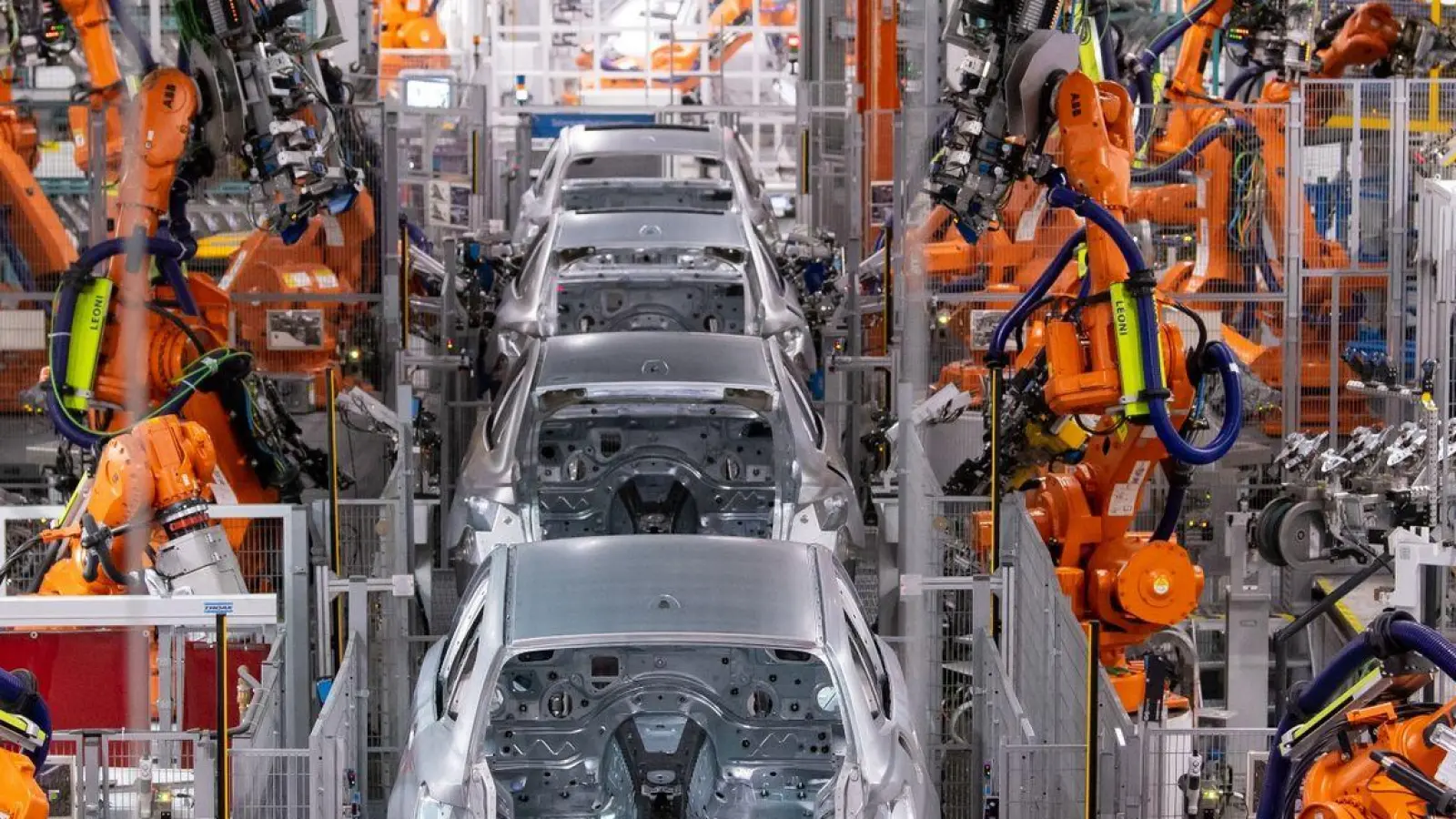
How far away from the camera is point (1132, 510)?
329 inches

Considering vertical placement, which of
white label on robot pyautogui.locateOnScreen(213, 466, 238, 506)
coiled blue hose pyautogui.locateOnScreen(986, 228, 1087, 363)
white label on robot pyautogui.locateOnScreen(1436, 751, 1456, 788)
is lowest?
white label on robot pyautogui.locateOnScreen(1436, 751, 1456, 788)

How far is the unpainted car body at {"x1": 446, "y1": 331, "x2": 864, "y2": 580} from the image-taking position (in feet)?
25.5

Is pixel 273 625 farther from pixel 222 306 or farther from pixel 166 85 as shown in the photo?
pixel 222 306

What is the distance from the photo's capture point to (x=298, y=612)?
22.7ft

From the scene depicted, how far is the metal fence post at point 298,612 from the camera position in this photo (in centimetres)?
684

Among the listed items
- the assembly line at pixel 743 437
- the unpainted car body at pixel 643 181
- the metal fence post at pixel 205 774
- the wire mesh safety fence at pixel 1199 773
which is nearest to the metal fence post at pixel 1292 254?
the assembly line at pixel 743 437

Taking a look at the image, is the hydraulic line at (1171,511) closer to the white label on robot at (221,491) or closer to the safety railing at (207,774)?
the safety railing at (207,774)

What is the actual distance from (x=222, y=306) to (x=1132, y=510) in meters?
4.58

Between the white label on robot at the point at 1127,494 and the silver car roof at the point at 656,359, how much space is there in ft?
4.69

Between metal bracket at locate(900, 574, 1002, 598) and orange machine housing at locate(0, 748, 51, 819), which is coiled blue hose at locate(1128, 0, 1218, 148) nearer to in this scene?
metal bracket at locate(900, 574, 1002, 598)

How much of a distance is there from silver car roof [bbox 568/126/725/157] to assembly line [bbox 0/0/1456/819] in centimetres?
6

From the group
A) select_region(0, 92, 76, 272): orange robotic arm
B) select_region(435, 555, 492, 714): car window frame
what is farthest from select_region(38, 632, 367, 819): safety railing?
select_region(0, 92, 76, 272): orange robotic arm

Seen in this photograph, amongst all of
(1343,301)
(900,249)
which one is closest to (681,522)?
(900,249)

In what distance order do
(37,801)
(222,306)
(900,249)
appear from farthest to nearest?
1. (222,306)
2. (900,249)
3. (37,801)
